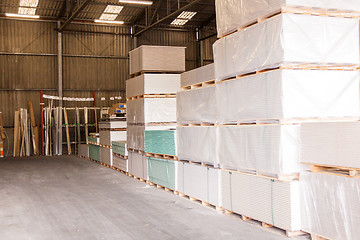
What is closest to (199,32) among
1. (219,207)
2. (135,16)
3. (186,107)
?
(135,16)

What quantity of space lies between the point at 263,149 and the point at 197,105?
84.1 inches

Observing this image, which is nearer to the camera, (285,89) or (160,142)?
(285,89)

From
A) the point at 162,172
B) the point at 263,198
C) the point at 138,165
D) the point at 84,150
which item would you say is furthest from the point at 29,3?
the point at 263,198

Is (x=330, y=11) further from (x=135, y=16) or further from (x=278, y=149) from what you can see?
(x=135, y=16)

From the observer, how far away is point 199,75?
7.04 meters

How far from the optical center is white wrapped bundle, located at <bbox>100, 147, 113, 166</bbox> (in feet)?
42.1

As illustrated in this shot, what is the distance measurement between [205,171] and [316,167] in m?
2.33

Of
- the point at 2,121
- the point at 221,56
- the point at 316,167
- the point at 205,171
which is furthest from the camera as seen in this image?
the point at 2,121

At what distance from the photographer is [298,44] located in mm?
4879

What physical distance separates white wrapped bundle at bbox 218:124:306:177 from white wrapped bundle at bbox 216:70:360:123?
0.19 m

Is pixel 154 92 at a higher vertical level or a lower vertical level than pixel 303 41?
lower

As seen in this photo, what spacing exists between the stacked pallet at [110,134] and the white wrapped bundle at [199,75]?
576cm

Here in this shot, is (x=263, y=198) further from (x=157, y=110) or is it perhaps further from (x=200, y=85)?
(x=157, y=110)

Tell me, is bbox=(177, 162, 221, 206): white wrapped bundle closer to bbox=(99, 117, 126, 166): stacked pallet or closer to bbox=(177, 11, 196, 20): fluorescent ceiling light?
bbox=(99, 117, 126, 166): stacked pallet
